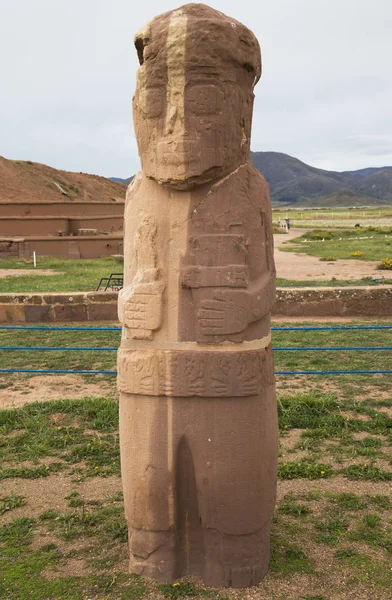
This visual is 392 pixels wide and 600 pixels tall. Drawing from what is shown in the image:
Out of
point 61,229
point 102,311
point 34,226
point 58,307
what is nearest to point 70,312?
point 58,307

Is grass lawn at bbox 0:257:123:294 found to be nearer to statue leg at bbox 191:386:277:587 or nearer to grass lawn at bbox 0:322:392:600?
grass lawn at bbox 0:322:392:600

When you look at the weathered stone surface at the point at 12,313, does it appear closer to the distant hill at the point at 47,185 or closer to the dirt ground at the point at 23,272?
the dirt ground at the point at 23,272

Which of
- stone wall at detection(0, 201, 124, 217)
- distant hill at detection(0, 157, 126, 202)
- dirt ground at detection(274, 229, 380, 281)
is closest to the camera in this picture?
dirt ground at detection(274, 229, 380, 281)

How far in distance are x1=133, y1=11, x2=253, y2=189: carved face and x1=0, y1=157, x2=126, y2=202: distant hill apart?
2816 centimetres

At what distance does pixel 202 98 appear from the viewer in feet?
9.42

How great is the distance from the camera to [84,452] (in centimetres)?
505

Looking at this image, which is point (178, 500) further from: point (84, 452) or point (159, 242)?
point (84, 452)

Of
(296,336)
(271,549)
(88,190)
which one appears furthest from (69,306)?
(88,190)

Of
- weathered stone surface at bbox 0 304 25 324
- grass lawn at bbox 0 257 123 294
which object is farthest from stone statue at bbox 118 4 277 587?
grass lawn at bbox 0 257 123 294

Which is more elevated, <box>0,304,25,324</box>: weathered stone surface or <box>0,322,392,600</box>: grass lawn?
<box>0,304,25,324</box>: weathered stone surface

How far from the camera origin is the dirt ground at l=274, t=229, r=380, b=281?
612 inches

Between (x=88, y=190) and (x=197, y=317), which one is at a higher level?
(x=88, y=190)

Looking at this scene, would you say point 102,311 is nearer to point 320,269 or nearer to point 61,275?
point 61,275

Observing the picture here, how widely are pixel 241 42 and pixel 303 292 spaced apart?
7.87m
